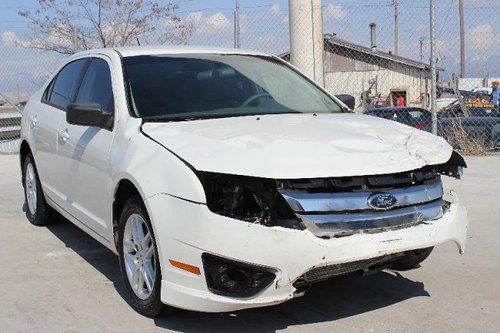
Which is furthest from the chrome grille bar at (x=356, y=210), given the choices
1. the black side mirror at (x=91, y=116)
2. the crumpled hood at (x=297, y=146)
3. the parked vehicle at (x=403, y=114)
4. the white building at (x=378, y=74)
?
the white building at (x=378, y=74)

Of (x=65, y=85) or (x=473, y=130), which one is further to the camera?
(x=473, y=130)

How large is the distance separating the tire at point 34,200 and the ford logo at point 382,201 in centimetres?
362

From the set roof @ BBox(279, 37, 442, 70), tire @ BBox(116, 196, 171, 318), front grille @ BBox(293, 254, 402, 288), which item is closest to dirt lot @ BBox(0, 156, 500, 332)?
tire @ BBox(116, 196, 171, 318)

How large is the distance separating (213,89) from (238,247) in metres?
1.71

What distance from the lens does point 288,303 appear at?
3.87 m

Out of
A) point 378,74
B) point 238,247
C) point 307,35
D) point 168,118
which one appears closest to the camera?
point 238,247

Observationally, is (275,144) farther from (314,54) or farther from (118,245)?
(314,54)

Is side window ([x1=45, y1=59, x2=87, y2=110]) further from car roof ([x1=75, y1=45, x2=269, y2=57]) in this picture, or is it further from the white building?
the white building

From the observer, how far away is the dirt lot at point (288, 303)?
11.7ft

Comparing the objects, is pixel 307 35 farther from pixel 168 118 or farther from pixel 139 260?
pixel 139 260

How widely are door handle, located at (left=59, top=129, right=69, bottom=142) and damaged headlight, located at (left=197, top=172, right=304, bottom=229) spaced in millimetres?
1994

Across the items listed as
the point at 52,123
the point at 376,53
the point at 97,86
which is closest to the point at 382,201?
the point at 97,86

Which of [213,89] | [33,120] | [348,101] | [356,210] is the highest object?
[213,89]

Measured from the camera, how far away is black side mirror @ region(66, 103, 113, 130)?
4066 millimetres
